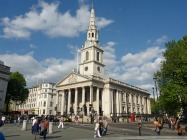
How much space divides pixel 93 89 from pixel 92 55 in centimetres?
1239

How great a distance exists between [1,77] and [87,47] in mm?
33495

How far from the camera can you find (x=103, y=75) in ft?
251

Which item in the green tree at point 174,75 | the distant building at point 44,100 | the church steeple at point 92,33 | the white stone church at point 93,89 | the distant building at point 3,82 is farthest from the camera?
the distant building at point 44,100

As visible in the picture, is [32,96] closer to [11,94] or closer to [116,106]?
[11,94]

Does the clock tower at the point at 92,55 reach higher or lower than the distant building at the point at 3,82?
higher

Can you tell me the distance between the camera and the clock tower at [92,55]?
72562 millimetres

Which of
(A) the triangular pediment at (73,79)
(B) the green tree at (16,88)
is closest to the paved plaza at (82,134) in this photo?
(B) the green tree at (16,88)

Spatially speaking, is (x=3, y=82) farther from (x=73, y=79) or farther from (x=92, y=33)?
(x=92, y=33)

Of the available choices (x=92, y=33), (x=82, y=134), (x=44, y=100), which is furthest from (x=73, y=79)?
(x=82, y=134)

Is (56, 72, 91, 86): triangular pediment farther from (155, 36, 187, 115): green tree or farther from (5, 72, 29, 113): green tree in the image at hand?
(155, 36, 187, 115): green tree

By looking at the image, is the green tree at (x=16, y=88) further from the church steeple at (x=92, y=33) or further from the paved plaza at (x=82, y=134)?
the paved plaza at (x=82, y=134)

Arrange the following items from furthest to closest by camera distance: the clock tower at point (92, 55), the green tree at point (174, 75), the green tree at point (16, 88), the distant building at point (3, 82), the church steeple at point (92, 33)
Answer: the church steeple at point (92, 33), the clock tower at point (92, 55), the green tree at point (16, 88), the distant building at point (3, 82), the green tree at point (174, 75)

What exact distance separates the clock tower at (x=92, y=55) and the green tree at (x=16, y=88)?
21079mm

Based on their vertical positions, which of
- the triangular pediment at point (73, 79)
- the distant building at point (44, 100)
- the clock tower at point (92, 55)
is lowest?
the distant building at point (44, 100)
